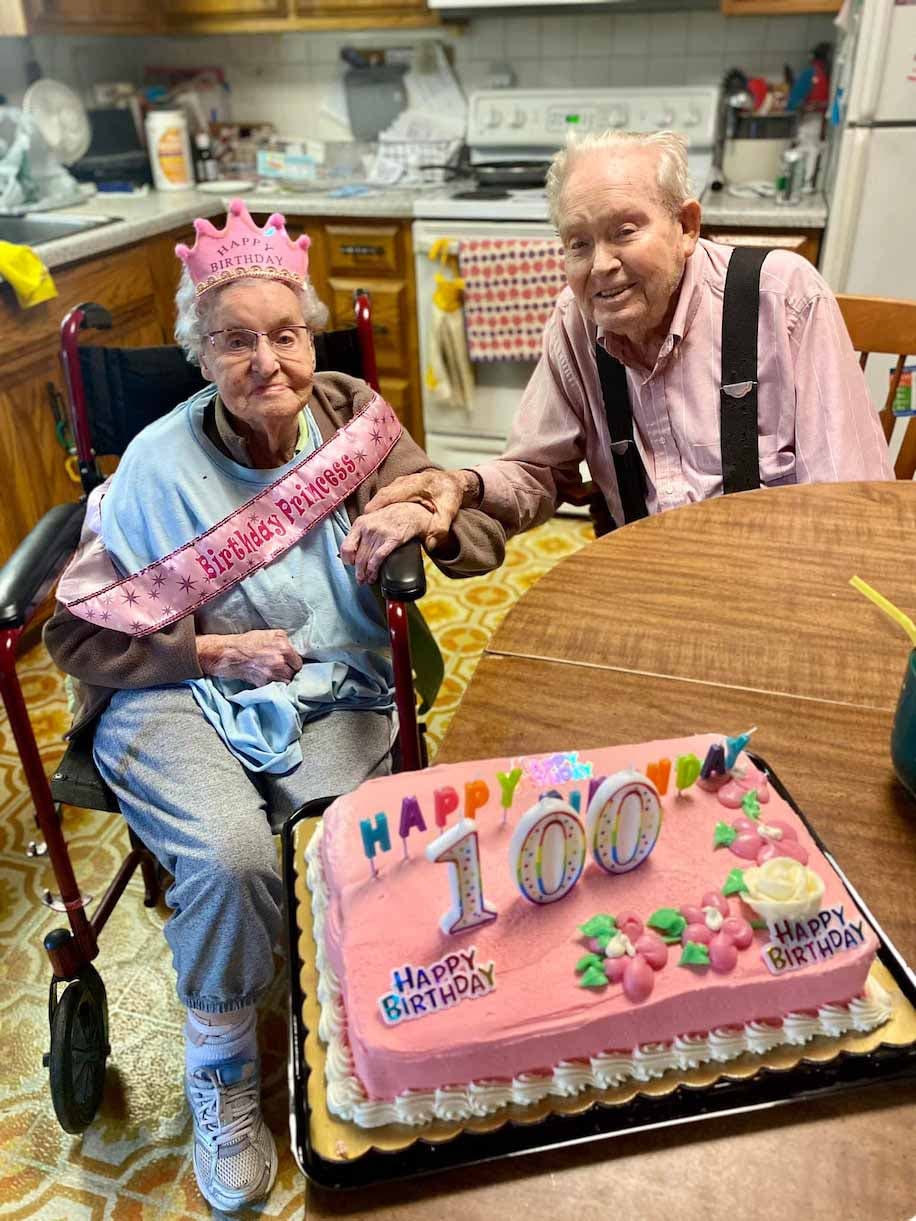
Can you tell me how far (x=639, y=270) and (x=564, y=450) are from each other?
0.32 meters

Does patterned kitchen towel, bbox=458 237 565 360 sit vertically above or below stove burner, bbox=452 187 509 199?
below

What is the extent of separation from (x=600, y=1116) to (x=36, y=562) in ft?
3.40

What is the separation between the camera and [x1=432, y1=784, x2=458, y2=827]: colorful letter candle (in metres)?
0.74

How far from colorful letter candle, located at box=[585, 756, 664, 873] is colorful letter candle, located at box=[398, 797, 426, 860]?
13 cm

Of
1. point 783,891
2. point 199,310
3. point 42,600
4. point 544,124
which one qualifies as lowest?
point 42,600

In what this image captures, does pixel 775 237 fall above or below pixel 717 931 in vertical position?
above

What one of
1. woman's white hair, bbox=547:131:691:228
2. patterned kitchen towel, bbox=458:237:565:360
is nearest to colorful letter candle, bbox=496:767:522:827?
woman's white hair, bbox=547:131:691:228

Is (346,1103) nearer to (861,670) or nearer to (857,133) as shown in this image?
(861,670)

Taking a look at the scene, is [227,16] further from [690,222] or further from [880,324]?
[880,324]

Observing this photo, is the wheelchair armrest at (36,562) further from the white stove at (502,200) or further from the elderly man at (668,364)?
the white stove at (502,200)

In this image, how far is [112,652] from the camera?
1321 millimetres

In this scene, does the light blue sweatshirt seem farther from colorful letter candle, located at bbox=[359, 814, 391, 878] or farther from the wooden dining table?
colorful letter candle, located at bbox=[359, 814, 391, 878]

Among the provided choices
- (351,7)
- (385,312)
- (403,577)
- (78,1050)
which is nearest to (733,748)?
(403,577)

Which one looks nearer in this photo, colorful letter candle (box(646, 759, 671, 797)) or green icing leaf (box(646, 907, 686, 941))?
green icing leaf (box(646, 907, 686, 941))
